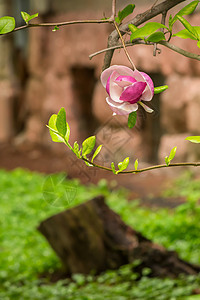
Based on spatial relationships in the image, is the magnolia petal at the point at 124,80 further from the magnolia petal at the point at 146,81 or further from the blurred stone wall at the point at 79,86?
the blurred stone wall at the point at 79,86

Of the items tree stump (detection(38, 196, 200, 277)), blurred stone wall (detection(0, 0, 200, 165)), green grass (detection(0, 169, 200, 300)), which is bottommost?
green grass (detection(0, 169, 200, 300))

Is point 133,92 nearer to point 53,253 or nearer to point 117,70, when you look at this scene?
point 117,70

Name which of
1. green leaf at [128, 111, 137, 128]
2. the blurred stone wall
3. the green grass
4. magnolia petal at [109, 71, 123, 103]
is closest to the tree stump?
the green grass

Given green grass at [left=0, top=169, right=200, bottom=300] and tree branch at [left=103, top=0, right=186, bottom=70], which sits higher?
tree branch at [left=103, top=0, right=186, bottom=70]

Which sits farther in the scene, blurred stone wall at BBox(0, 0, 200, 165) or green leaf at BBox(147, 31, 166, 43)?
blurred stone wall at BBox(0, 0, 200, 165)

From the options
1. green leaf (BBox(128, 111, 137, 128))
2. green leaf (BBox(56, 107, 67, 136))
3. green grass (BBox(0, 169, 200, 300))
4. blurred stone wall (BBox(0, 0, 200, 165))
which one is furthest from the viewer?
blurred stone wall (BBox(0, 0, 200, 165))

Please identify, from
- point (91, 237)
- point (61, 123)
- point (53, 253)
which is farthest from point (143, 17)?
point (53, 253)

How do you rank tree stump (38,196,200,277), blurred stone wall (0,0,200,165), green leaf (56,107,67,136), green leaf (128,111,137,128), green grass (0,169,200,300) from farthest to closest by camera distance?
blurred stone wall (0,0,200,165) → tree stump (38,196,200,277) → green grass (0,169,200,300) → green leaf (128,111,137,128) → green leaf (56,107,67,136)

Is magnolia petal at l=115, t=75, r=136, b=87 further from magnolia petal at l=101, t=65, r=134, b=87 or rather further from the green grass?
the green grass

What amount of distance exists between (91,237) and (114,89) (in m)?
2.62

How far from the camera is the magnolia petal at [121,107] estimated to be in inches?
41.6

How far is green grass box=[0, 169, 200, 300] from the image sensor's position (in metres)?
2.99

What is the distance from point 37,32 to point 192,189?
4087 millimetres

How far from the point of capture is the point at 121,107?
1.06m
